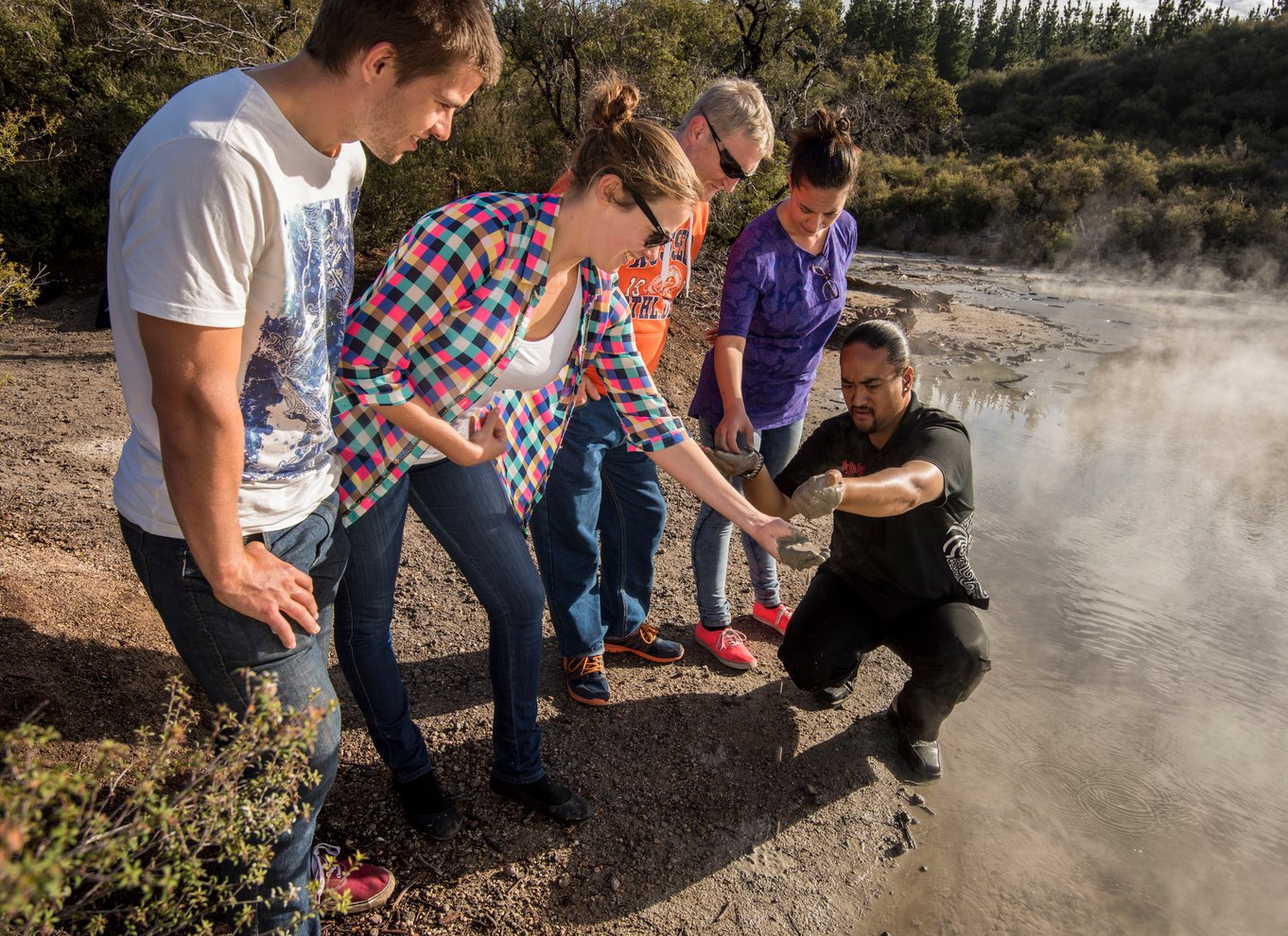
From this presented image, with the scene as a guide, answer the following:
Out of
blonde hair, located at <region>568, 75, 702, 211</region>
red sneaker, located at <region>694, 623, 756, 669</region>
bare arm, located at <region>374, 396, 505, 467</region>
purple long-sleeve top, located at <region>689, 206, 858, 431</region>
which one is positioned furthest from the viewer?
red sneaker, located at <region>694, 623, 756, 669</region>

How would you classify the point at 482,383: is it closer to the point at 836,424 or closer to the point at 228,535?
the point at 228,535

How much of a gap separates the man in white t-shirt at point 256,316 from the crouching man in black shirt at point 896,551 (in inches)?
Result: 64.2

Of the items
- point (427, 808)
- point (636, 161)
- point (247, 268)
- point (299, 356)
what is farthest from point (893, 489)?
point (247, 268)

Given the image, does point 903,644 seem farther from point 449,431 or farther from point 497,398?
point 449,431

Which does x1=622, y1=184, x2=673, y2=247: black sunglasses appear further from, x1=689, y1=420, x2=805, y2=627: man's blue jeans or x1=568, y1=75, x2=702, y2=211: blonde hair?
x1=689, y1=420, x2=805, y2=627: man's blue jeans

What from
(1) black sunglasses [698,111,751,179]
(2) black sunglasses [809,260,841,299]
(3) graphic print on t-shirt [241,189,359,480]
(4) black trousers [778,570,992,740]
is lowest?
(4) black trousers [778,570,992,740]

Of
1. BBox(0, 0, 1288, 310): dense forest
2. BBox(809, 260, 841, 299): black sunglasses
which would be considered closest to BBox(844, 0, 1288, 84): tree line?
BBox(0, 0, 1288, 310): dense forest

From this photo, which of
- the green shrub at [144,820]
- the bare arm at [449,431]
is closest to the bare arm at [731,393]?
the bare arm at [449,431]

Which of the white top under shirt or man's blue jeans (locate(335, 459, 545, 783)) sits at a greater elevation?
the white top under shirt

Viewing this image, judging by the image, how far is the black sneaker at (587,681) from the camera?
3.13 meters

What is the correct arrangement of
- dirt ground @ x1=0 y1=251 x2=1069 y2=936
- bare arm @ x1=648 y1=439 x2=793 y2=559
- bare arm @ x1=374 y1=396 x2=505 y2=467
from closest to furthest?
bare arm @ x1=374 y1=396 x2=505 y2=467
dirt ground @ x1=0 y1=251 x2=1069 y2=936
bare arm @ x1=648 y1=439 x2=793 y2=559

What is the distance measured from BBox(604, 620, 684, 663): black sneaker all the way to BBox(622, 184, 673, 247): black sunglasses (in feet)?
5.93

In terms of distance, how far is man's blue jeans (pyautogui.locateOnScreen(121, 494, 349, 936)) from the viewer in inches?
58.1

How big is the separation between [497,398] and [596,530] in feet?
2.87
